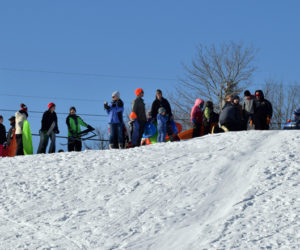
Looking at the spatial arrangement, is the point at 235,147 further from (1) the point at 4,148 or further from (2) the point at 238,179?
(1) the point at 4,148

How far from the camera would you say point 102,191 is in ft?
28.7

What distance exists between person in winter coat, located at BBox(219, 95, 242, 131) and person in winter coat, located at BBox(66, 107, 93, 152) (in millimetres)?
3234

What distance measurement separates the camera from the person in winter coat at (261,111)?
14.1 meters

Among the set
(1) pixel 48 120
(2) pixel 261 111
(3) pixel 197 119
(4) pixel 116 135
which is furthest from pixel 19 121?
(2) pixel 261 111

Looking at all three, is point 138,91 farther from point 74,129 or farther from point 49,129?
point 49,129

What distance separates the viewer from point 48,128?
1350 centimetres

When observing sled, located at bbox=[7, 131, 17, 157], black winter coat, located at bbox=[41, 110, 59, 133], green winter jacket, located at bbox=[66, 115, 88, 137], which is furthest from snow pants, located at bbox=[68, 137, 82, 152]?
sled, located at bbox=[7, 131, 17, 157]

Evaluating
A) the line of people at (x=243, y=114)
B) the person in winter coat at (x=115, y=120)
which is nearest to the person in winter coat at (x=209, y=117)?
the line of people at (x=243, y=114)

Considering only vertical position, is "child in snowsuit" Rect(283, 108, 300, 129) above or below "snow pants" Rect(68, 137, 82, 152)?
above

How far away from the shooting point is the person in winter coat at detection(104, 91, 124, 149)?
12.7 metres

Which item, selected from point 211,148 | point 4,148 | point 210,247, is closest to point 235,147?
point 211,148

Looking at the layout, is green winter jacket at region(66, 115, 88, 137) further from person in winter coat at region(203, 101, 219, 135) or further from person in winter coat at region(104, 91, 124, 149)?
person in winter coat at region(203, 101, 219, 135)

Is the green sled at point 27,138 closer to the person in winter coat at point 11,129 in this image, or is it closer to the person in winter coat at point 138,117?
the person in winter coat at point 11,129

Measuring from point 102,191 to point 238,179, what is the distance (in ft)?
6.47
